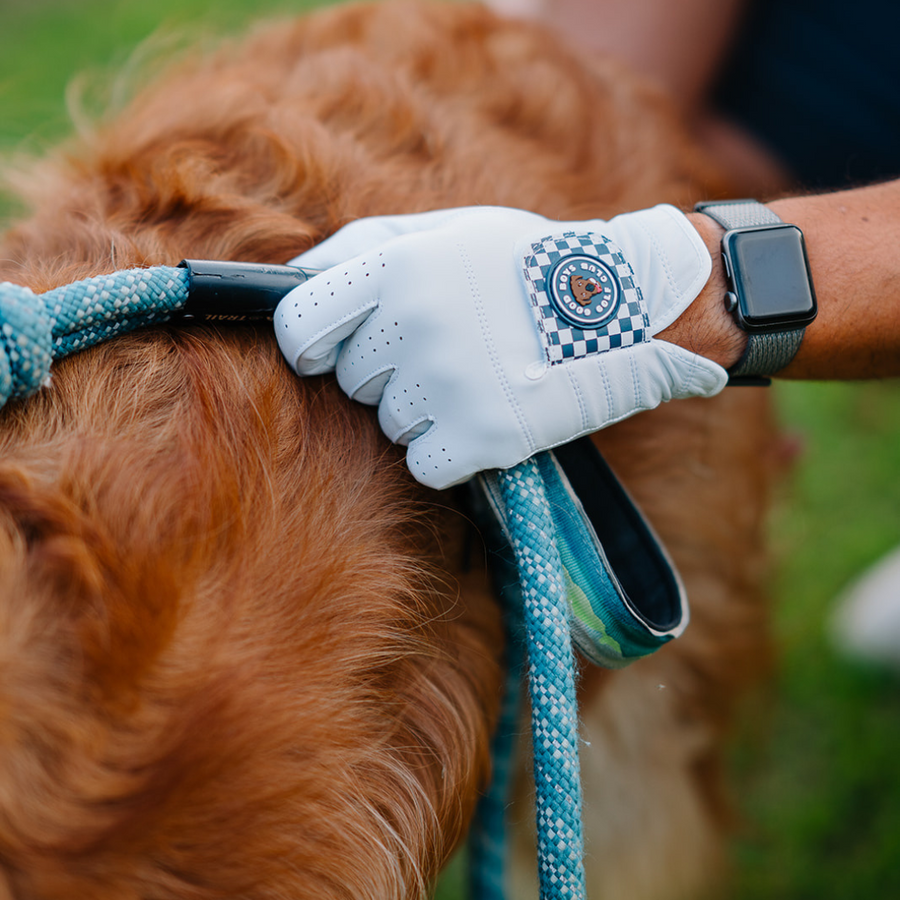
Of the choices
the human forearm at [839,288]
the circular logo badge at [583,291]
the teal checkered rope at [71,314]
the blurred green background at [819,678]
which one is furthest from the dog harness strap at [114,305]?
the blurred green background at [819,678]

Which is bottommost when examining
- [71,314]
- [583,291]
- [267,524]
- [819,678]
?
[819,678]

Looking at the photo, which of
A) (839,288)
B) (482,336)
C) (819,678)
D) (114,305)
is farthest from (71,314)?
(819,678)

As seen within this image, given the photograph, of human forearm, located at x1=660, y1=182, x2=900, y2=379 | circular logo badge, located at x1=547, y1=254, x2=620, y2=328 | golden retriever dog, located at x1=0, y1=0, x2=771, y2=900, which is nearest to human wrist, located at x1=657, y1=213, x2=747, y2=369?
human forearm, located at x1=660, y1=182, x2=900, y2=379

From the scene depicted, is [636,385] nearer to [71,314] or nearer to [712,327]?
[712,327]

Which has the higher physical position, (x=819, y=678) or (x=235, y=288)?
(x=235, y=288)

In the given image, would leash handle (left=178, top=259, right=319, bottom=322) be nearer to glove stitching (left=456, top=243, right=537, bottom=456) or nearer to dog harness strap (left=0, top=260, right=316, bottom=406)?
dog harness strap (left=0, top=260, right=316, bottom=406)

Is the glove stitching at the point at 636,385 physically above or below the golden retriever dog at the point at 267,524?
above

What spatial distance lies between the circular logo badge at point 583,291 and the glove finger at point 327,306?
22 centimetres

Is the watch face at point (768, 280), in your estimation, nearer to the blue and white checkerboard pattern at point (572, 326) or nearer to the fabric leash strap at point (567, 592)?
the blue and white checkerboard pattern at point (572, 326)

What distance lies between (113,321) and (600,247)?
1.95ft

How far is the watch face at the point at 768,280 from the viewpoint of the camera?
1.05m

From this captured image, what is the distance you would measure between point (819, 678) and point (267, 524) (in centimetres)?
237

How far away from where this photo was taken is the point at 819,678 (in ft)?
8.61

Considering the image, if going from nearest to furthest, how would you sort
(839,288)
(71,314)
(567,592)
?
(71,314) < (567,592) < (839,288)
